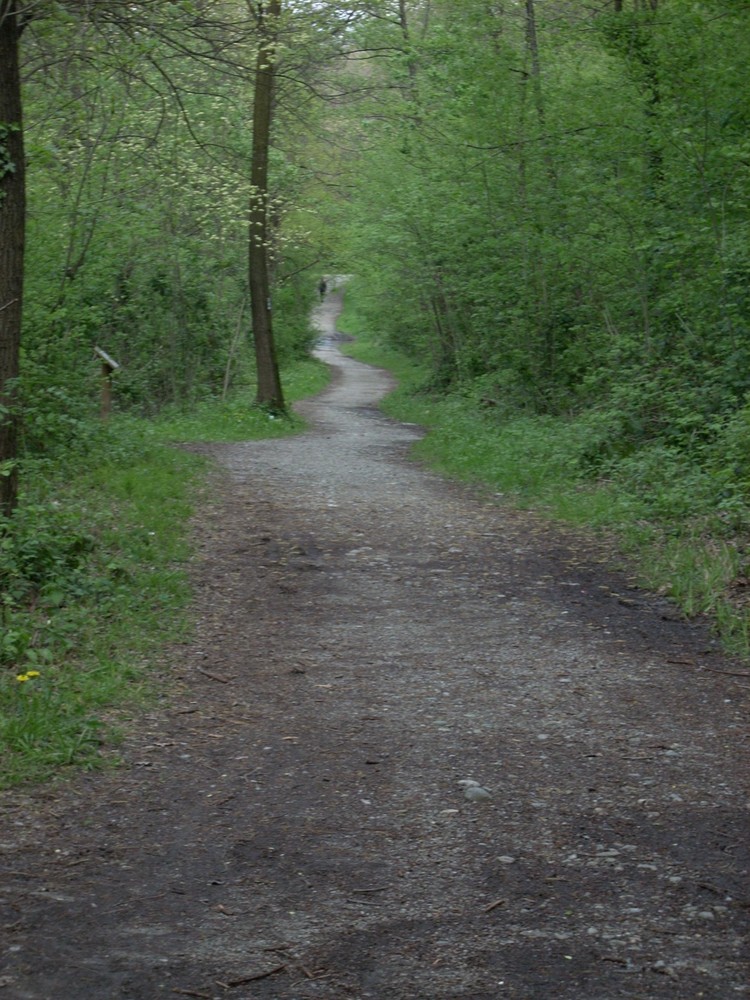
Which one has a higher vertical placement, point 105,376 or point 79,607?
point 105,376

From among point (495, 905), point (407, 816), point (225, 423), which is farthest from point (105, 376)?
point (495, 905)

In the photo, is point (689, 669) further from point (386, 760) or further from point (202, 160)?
point (202, 160)

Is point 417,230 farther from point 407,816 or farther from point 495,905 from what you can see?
point 495,905

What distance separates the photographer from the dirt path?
3.65 meters

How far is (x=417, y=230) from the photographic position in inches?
974

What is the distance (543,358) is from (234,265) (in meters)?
8.57

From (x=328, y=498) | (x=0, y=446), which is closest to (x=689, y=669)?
(x=0, y=446)

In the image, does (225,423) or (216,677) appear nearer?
(216,677)

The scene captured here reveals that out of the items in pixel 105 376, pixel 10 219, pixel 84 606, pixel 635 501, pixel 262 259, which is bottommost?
pixel 84 606

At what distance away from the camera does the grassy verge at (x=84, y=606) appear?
5.62 m

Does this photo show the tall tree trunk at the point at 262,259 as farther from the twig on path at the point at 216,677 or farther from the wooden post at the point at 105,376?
the twig on path at the point at 216,677

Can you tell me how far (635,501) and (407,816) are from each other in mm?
6784

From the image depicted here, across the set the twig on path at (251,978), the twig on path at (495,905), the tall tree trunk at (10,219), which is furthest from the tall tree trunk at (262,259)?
the twig on path at (251,978)

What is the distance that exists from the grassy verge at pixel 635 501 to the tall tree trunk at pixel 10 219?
4976 millimetres
